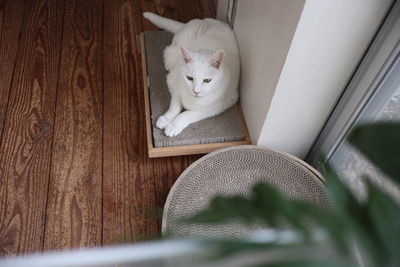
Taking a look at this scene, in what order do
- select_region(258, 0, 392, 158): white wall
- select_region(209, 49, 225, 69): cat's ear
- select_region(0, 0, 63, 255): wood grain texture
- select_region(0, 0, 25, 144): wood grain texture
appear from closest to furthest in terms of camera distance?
select_region(258, 0, 392, 158): white wall < select_region(209, 49, 225, 69): cat's ear < select_region(0, 0, 63, 255): wood grain texture < select_region(0, 0, 25, 144): wood grain texture

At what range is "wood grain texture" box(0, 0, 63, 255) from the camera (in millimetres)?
1020

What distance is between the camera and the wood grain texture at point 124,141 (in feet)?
3.42

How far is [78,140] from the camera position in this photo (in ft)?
3.97

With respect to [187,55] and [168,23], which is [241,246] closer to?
[187,55]

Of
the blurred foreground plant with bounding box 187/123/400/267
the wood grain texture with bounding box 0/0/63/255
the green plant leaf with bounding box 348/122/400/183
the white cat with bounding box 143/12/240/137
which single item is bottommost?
the wood grain texture with bounding box 0/0/63/255

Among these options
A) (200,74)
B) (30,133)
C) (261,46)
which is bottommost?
(30,133)

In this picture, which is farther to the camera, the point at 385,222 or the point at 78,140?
the point at 78,140

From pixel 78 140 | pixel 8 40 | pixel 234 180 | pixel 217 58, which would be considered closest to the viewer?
pixel 217 58

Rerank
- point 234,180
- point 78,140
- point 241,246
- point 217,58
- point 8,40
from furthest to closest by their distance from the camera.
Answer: point 8,40
point 78,140
point 234,180
point 217,58
point 241,246

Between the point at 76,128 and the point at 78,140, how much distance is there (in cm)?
6

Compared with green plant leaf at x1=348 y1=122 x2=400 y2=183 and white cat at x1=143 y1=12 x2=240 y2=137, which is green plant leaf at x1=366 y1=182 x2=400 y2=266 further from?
white cat at x1=143 y1=12 x2=240 y2=137

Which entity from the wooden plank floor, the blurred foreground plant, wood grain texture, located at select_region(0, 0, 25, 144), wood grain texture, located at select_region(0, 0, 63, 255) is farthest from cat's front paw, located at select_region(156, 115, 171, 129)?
the blurred foreground plant

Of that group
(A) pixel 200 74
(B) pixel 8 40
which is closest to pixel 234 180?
(A) pixel 200 74

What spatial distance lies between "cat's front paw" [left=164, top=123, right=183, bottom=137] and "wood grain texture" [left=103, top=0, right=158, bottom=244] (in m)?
0.18
